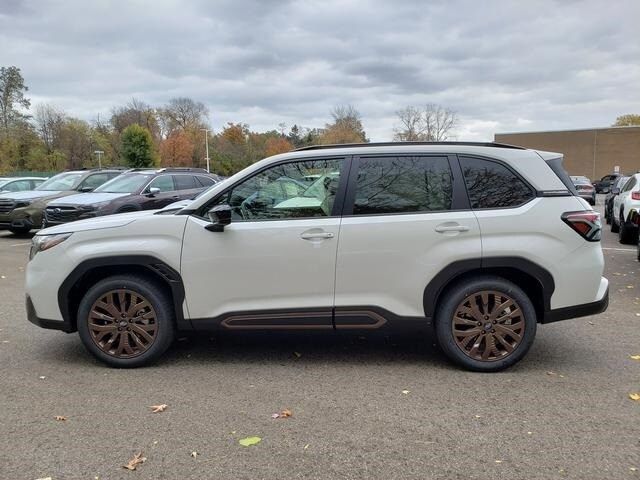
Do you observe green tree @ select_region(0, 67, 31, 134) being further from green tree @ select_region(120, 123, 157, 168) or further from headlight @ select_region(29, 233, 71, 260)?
headlight @ select_region(29, 233, 71, 260)

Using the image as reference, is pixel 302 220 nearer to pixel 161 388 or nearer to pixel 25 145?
pixel 161 388

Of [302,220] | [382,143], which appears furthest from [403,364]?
[382,143]

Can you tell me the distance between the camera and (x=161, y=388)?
414cm

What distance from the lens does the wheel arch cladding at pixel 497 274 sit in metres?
4.27

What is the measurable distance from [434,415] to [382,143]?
7.51 ft

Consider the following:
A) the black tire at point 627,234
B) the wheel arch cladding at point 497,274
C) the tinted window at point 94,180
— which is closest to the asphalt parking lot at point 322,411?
the wheel arch cladding at point 497,274

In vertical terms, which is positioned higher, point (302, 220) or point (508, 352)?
point (302, 220)

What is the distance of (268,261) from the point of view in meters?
4.32

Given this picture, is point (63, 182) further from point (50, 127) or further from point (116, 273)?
point (50, 127)

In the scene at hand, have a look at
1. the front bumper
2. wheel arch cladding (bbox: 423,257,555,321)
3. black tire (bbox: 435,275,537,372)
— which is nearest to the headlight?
the front bumper

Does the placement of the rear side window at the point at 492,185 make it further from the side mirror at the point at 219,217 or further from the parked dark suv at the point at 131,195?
the parked dark suv at the point at 131,195

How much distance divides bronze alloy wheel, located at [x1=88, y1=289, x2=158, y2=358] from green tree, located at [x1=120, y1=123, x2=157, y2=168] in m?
66.6

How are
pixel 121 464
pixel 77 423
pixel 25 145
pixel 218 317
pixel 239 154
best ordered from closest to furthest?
pixel 121 464, pixel 77 423, pixel 218 317, pixel 25 145, pixel 239 154

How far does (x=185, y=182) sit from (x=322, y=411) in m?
10.7
